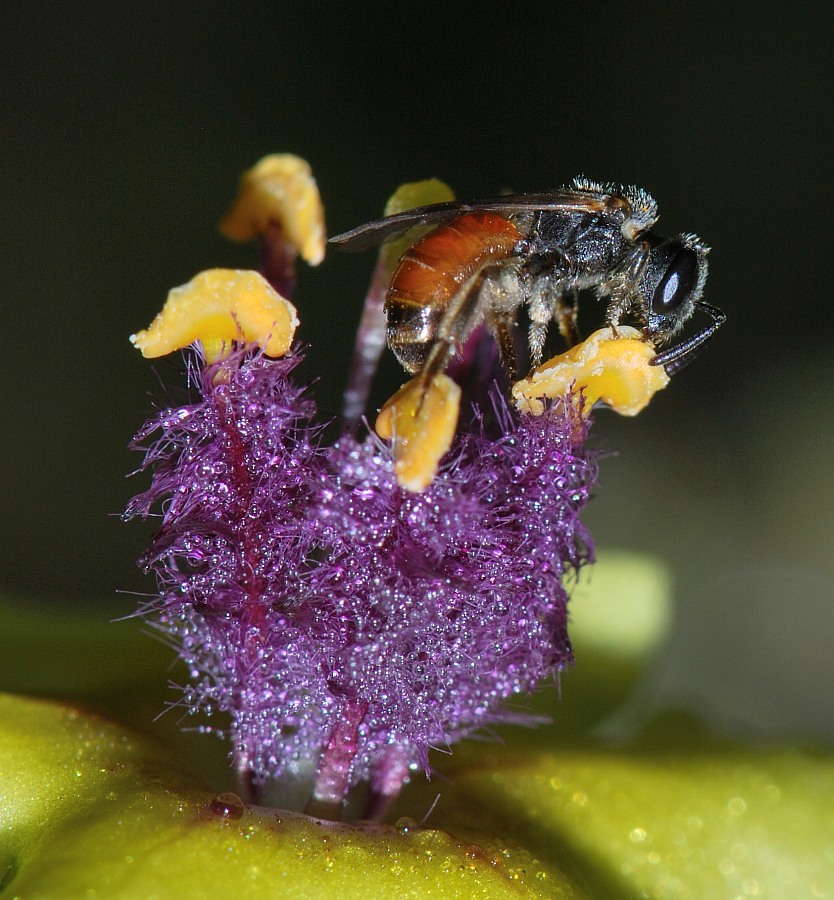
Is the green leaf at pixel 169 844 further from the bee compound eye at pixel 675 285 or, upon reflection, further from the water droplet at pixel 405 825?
the bee compound eye at pixel 675 285

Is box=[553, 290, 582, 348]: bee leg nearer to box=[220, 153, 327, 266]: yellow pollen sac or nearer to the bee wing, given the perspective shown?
the bee wing

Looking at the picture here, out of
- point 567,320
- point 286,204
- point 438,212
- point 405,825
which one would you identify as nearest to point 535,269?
point 567,320

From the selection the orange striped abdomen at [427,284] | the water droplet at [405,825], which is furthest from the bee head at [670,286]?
the water droplet at [405,825]

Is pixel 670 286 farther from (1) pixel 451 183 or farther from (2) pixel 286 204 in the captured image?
(1) pixel 451 183

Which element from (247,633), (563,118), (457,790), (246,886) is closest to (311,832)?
(246,886)

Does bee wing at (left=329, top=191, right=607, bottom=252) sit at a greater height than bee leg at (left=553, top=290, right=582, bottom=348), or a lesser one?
greater

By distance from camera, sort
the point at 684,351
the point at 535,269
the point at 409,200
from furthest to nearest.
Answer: the point at 409,200 → the point at 535,269 → the point at 684,351

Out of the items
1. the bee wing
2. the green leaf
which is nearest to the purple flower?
the green leaf

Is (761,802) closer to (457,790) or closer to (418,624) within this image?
(457,790)
